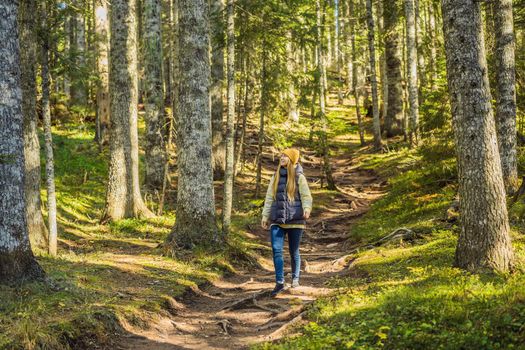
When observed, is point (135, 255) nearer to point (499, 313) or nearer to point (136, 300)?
point (136, 300)

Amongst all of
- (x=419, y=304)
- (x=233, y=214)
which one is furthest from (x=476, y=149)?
(x=233, y=214)

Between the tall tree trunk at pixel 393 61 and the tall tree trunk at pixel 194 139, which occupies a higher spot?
the tall tree trunk at pixel 393 61

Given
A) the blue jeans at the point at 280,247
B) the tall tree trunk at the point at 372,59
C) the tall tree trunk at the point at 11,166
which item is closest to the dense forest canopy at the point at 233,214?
the tall tree trunk at the point at 11,166

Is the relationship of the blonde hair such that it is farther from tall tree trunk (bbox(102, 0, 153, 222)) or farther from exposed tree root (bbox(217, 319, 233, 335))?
tall tree trunk (bbox(102, 0, 153, 222))

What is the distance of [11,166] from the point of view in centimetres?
782

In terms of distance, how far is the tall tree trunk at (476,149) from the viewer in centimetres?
773

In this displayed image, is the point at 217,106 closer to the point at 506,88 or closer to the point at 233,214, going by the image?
the point at 233,214

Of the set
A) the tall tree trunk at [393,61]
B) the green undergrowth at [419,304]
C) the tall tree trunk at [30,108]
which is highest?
the tall tree trunk at [393,61]

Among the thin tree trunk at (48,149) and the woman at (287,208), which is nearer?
the woman at (287,208)

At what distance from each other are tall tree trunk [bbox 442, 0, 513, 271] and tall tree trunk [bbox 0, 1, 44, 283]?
6.35m

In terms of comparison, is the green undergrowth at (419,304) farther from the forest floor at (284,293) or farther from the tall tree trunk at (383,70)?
the tall tree trunk at (383,70)

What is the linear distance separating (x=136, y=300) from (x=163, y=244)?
12.7 feet

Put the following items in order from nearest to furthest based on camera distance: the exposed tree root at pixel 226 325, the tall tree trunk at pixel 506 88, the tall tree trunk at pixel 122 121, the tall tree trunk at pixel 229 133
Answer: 1. the exposed tree root at pixel 226 325
2. the tall tree trunk at pixel 506 88
3. the tall tree trunk at pixel 229 133
4. the tall tree trunk at pixel 122 121

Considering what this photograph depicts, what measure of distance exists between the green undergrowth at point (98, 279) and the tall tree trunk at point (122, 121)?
61 cm
